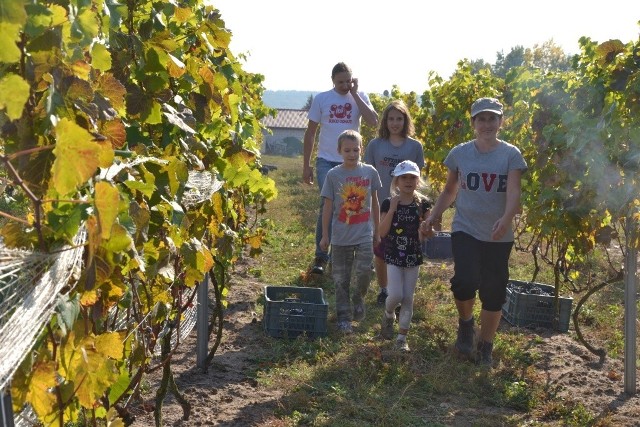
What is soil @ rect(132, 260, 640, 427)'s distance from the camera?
4.34m

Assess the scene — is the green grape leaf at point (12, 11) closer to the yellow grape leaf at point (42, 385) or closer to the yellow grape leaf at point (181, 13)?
the yellow grape leaf at point (42, 385)

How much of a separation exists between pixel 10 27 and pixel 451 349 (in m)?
4.58

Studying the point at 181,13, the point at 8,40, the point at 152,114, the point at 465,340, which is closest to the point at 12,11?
the point at 8,40

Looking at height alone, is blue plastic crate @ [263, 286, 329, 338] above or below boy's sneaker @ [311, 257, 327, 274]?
below

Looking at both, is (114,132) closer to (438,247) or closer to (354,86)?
(354,86)

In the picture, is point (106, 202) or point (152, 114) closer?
point (106, 202)

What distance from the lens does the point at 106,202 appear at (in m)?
1.61

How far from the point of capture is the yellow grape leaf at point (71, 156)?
4.78 feet

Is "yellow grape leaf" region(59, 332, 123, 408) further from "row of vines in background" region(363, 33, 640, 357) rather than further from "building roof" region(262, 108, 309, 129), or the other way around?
"building roof" region(262, 108, 309, 129)

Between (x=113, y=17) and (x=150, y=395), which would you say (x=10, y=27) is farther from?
(x=150, y=395)

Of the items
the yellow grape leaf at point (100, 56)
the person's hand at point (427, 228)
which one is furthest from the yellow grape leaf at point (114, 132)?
the person's hand at point (427, 228)

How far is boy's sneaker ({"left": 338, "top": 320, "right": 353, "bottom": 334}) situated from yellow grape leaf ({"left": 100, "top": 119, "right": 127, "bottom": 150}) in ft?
12.8

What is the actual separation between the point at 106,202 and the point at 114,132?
0.58 m

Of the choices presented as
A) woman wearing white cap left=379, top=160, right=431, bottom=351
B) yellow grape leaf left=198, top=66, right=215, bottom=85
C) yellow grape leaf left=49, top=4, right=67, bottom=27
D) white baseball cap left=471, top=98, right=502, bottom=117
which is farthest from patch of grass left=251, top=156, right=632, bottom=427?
yellow grape leaf left=49, top=4, right=67, bottom=27
